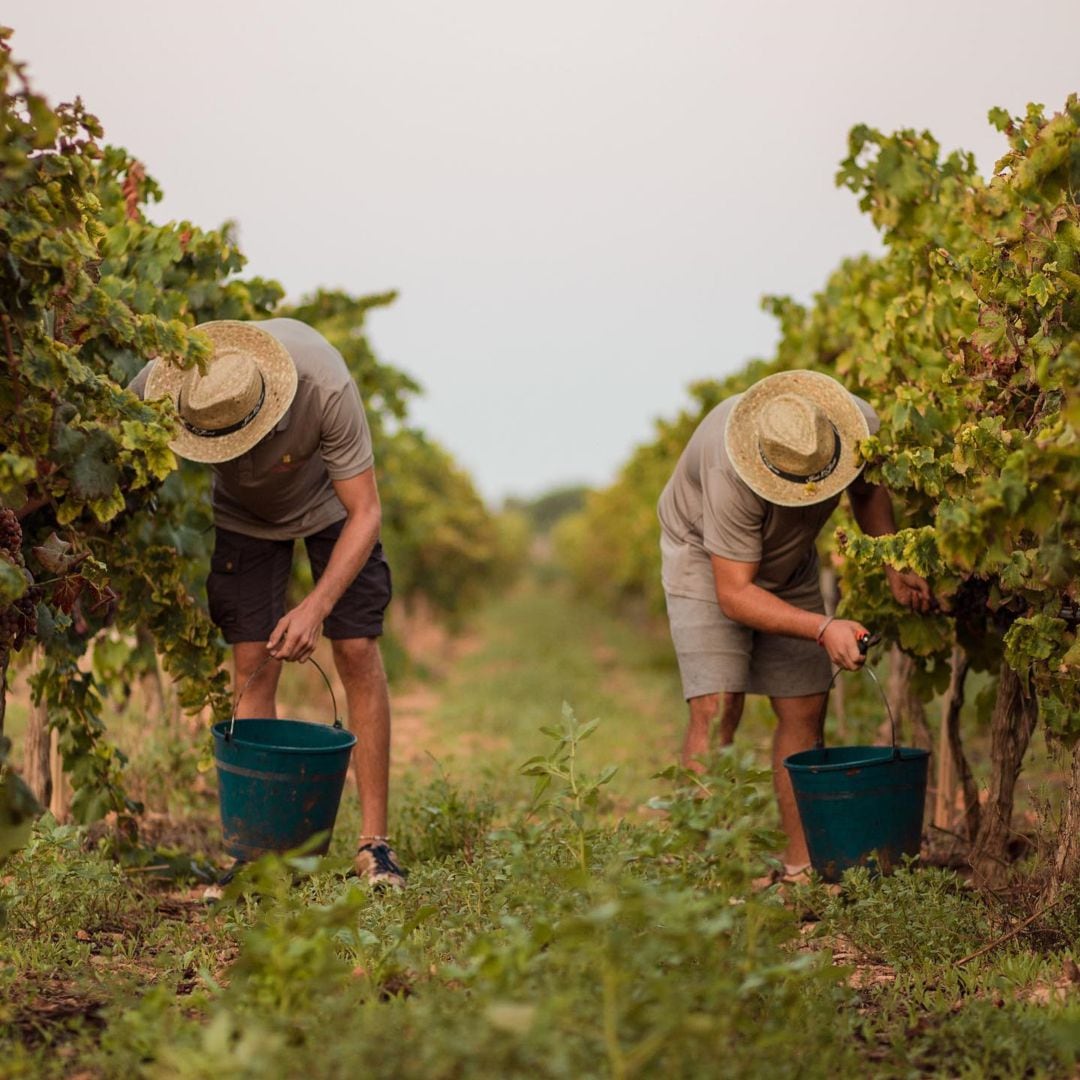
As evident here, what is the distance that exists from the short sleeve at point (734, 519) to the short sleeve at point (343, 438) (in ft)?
3.60

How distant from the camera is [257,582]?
186 inches

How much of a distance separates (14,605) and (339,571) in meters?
1.09

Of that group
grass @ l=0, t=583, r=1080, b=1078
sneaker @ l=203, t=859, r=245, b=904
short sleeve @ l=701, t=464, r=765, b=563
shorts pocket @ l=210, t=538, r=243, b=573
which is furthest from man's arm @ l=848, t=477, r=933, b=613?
sneaker @ l=203, t=859, r=245, b=904

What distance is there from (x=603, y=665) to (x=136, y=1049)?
1582 centimetres

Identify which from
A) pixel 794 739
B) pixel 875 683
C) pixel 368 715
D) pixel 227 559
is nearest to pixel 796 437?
pixel 875 683

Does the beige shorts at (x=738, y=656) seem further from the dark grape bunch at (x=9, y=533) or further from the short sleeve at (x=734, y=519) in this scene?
the dark grape bunch at (x=9, y=533)

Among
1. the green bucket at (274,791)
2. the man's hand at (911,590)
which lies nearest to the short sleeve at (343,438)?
the green bucket at (274,791)

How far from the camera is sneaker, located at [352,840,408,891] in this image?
163 inches

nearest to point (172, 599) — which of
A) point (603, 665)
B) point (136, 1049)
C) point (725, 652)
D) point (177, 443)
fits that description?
point (177, 443)

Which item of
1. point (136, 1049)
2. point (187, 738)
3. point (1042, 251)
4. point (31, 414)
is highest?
point (1042, 251)

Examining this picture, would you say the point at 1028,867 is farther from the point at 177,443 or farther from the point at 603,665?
the point at 603,665

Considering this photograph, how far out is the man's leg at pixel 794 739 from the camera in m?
4.85

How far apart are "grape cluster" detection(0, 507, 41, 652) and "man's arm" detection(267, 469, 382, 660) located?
75 cm

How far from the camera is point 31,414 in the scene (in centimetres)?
327
